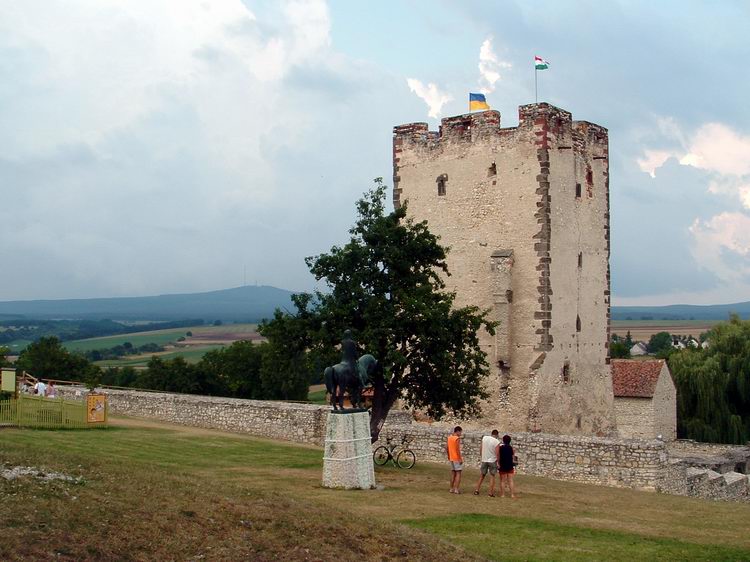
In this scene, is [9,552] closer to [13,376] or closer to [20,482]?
[20,482]

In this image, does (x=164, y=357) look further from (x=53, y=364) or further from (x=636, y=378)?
(x=636, y=378)

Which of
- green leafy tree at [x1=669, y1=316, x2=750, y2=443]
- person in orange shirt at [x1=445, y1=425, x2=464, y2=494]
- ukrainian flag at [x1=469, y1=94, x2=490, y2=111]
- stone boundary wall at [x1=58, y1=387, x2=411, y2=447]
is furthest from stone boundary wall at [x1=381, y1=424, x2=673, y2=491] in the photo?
green leafy tree at [x1=669, y1=316, x2=750, y2=443]

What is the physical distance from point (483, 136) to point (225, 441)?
12695mm

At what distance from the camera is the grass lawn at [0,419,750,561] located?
1320 cm

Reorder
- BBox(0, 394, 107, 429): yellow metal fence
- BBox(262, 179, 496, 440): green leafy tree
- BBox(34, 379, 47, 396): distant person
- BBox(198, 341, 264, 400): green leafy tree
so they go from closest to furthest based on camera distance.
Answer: BBox(262, 179, 496, 440): green leafy tree
BBox(0, 394, 107, 429): yellow metal fence
BBox(34, 379, 47, 396): distant person
BBox(198, 341, 264, 400): green leafy tree

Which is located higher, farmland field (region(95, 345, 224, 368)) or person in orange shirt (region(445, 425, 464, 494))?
farmland field (region(95, 345, 224, 368))

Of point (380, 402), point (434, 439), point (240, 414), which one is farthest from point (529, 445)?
point (240, 414)

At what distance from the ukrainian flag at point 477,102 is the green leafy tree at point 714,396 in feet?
73.1

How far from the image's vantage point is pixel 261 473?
73.4ft

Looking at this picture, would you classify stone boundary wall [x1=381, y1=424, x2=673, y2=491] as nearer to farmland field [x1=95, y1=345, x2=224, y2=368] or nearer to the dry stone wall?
the dry stone wall

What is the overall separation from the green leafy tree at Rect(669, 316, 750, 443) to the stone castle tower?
15.8 meters

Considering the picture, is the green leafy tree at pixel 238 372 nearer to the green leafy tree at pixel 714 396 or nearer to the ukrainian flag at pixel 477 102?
the green leafy tree at pixel 714 396

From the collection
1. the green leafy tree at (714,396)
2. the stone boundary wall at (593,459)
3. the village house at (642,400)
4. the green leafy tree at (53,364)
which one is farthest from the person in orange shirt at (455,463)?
the green leafy tree at (53,364)

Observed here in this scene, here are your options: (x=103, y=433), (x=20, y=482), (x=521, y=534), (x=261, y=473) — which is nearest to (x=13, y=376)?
(x=103, y=433)
